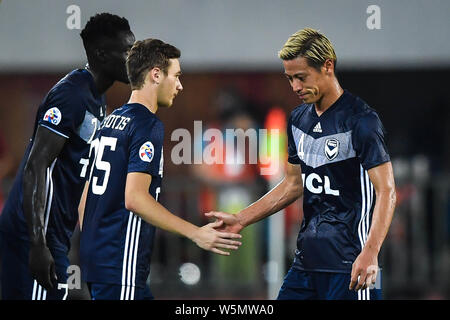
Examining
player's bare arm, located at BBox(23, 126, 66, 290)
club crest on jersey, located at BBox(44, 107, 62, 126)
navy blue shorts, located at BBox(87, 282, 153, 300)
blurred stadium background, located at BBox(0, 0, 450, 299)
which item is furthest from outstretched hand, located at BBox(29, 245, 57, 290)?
blurred stadium background, located at BBox(0, 0, 450, 299)

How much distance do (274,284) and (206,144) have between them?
1.69 meters

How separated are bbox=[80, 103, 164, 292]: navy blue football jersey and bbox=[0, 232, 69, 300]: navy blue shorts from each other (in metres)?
0.35

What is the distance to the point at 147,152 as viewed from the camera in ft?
18.0

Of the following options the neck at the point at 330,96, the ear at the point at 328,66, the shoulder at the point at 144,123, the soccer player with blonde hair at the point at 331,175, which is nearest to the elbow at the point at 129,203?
the shoulder at the point at 144,123

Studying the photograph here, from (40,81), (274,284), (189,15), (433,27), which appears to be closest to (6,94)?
(40,81)

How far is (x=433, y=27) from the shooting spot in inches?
304

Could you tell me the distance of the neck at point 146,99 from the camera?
572cm

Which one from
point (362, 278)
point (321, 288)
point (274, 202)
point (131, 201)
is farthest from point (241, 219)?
point (362, 278)

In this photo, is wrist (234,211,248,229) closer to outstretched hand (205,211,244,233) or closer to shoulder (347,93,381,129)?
outstretched hand (205,211,244,233)

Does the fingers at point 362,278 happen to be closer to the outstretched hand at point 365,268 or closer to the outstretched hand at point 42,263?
the outstretched hand at point 365,268

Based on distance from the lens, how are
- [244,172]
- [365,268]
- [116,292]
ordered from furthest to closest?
[244,172] < [116,292] < [365,268]

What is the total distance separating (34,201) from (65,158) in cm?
34

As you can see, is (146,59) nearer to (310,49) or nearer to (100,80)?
(100,80)

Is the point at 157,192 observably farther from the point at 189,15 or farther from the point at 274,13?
the point at 189,15
